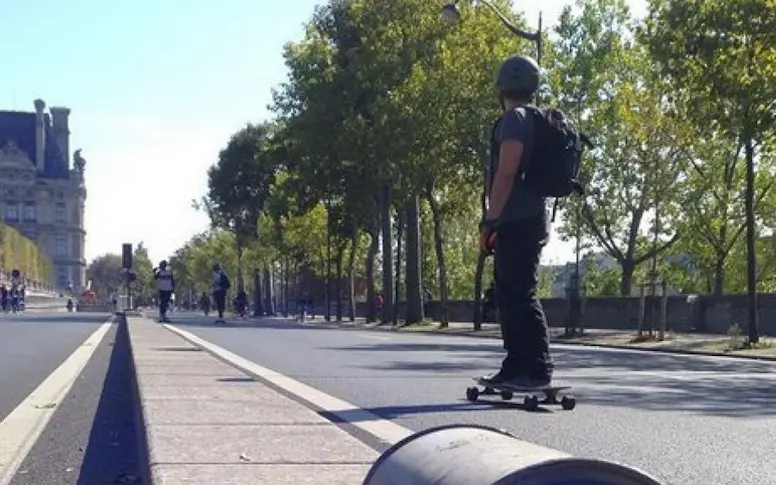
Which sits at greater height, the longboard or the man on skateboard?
the man on skateboard

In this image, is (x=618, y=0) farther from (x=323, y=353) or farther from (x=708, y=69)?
(x=323, y=353)

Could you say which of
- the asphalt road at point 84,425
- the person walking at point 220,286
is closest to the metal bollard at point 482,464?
the asphalt road at point 84,425

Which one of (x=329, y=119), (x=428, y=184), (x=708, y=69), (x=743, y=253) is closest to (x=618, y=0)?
(x=428, y=184)

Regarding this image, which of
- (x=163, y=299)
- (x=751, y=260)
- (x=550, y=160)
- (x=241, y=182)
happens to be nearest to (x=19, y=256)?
(x=241, y=182)

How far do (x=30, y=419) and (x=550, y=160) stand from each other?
13.2ft

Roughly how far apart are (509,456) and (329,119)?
47.8 metres

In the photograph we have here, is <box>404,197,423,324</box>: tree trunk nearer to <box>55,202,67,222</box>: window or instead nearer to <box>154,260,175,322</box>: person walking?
<box>154,260,175,322</box>: person walking

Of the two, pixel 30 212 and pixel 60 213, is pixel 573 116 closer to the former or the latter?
pixel 30 212

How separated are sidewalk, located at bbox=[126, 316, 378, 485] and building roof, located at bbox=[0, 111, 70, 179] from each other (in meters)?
159

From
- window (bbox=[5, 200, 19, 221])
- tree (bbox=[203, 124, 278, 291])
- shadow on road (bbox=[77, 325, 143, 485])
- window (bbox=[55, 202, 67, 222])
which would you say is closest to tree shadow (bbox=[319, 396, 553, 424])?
shadow on road (bbox=[77, 325, 143, 485])

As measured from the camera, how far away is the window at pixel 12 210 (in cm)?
16100

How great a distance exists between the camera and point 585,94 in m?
36.9

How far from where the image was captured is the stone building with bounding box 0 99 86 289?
160m

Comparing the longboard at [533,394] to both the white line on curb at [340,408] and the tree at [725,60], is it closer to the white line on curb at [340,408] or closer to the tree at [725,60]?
the white line on curb at [340,408]
